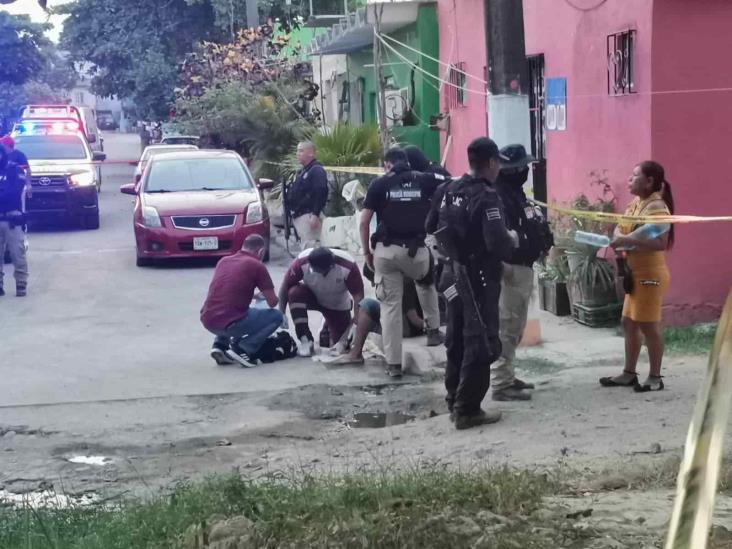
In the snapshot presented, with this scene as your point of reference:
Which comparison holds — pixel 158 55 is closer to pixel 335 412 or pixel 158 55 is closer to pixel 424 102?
pixel 424 102

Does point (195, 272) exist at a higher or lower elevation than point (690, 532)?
lower

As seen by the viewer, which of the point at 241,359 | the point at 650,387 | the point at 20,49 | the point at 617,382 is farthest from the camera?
the point at 20,49

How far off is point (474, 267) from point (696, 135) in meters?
3.50

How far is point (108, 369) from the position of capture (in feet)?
31.1

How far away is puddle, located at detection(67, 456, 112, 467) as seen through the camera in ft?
22.3

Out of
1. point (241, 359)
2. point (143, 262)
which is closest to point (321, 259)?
point (241, 359)

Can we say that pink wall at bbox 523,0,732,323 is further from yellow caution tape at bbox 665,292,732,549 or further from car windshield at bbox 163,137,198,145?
car windshield at bbox 163,137,198,145

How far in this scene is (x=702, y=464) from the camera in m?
1.44

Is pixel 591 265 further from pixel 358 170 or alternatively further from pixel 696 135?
pixel 358 170

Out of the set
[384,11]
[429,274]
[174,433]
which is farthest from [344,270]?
[384,11]

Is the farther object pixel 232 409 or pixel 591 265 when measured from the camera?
pixel 591 265

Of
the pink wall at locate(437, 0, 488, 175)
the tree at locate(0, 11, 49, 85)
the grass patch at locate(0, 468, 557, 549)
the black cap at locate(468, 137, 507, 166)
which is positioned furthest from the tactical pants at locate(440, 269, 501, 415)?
the tree at locate(0, 11, 49, 85)

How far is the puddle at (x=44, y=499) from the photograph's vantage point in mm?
5480

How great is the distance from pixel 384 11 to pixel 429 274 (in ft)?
32.0
